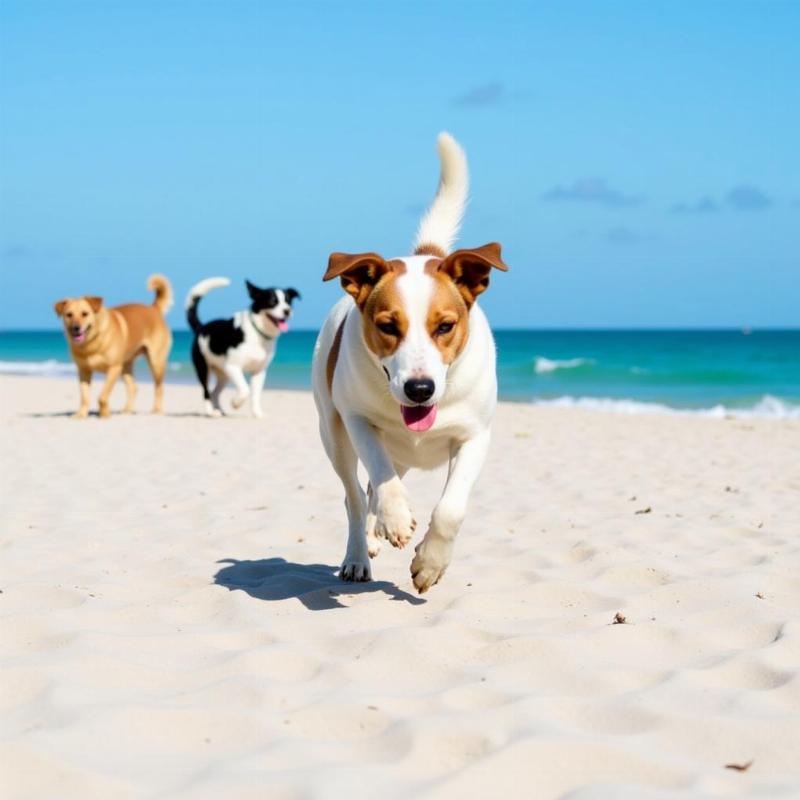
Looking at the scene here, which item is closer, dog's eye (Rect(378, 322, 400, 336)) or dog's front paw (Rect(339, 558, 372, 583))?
dog's eye (Rect(378, 322, 400, 336))

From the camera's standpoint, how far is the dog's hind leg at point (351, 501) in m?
4.67

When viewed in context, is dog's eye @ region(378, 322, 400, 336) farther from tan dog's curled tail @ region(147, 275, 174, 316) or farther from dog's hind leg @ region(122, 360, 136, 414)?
tan dog's curled tail @ region(147, 275, 174, 316)

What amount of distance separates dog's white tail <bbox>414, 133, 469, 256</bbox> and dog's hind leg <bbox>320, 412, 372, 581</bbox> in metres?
1.05

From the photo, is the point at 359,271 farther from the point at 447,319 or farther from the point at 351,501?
the point at 351,501

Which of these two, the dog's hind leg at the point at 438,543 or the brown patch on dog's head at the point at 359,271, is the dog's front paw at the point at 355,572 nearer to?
the dog's hind leg at the point at 438,543

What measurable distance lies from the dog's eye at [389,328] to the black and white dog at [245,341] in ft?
33.5

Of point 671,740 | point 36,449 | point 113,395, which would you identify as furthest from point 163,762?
point 113,395

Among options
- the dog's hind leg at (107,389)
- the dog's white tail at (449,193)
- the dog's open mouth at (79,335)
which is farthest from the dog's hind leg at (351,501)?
the dog's open mouth at (79,335)

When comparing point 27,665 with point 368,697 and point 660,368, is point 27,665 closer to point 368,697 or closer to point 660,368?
point 368,697

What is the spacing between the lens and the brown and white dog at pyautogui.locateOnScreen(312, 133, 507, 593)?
3.95m

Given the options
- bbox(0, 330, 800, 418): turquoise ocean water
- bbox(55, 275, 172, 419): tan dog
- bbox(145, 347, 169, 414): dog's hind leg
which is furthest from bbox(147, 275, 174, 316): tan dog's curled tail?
bbox(0, 330, 800, 418): turquoise ocean water

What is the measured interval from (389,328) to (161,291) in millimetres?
12493

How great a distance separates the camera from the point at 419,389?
3844 mm

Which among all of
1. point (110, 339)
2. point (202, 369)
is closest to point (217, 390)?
point (202, 369)
